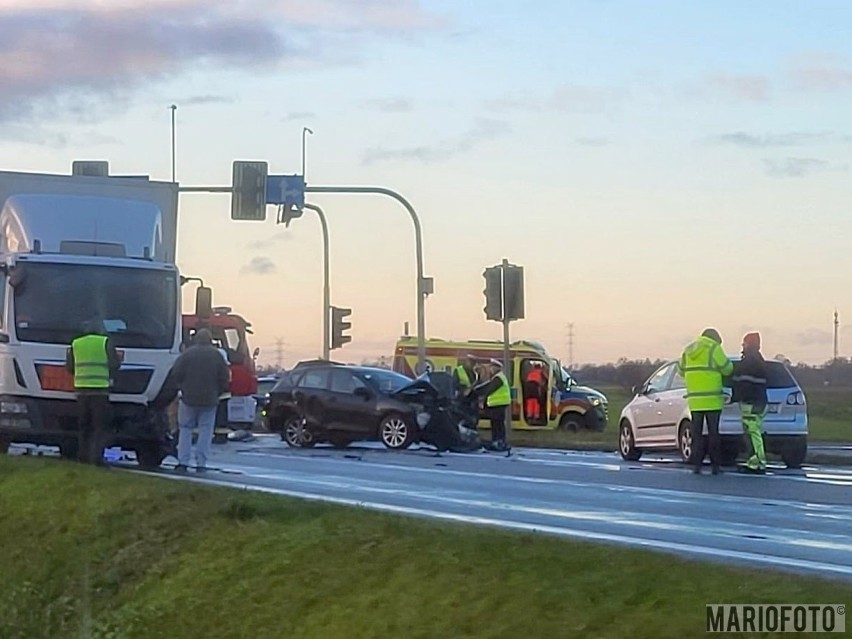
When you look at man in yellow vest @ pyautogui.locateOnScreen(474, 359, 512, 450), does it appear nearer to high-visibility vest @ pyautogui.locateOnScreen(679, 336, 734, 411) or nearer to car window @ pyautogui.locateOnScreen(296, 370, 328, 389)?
car window @ pyautogui.locateOnScreen(296, 370, 328, 389)

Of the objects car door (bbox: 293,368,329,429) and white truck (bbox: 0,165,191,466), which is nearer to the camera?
white truck (bbox: 0,165,191,466)

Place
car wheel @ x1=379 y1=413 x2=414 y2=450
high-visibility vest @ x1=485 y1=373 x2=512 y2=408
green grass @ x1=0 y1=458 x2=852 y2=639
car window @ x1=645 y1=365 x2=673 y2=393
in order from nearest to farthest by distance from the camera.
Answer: green grass @ x1=0 y1=458 x2=852 y2=639 < car window @ x1=645 y1=365 x2=673 y2=393 < high-visibility vest @ x1=485 y1=373 x2=512 y2=408 < car wheel @ x1=379 y1=413 x2=414 y2=450

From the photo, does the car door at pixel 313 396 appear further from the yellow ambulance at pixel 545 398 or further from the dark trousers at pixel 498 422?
the yellow ambulance at pixel 545 398

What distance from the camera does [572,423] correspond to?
44469mm

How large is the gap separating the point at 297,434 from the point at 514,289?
489cm

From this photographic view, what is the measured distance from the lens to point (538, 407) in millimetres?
44469

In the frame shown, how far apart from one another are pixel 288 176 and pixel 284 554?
77.5 ft

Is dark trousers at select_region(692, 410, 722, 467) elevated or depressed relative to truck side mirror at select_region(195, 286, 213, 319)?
depressed

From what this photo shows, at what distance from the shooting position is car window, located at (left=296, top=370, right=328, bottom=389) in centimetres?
3127

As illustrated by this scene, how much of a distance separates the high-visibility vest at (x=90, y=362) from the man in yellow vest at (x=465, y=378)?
1134 centimetres

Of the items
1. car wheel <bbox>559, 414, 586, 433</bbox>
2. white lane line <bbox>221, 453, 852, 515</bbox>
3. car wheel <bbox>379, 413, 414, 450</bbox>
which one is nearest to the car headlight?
white lane line <bbox>221, 453, 852, 515</bbox>

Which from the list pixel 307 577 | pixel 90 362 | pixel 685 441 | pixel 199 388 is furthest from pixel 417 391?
pixel 307 577

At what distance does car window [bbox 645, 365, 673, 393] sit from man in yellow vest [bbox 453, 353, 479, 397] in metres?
5.43

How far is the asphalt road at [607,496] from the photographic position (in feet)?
40.5
